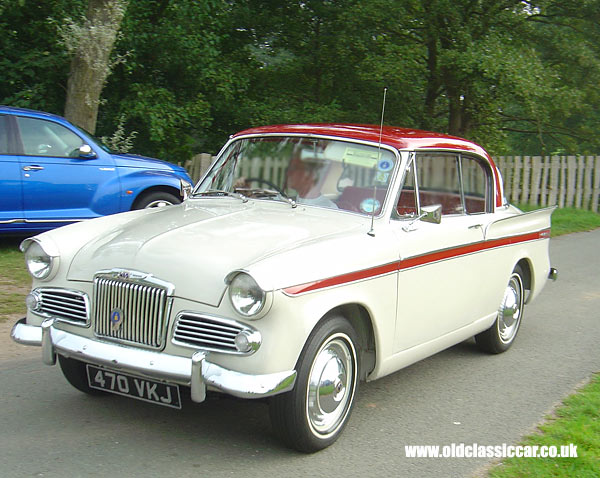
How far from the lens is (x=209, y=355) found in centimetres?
364

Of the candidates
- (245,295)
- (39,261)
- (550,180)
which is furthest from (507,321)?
(550,180)

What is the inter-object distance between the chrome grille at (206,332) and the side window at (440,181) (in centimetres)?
201

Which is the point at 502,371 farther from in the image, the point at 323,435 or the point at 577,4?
the point at 577,4

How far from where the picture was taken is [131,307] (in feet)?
12.6

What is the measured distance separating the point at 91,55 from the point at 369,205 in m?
8.22

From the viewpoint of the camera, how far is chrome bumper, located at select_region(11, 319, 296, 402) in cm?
354

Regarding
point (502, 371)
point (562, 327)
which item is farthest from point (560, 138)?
point (502, 371)

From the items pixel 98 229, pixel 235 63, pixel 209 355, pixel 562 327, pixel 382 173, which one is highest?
pixel 235 63

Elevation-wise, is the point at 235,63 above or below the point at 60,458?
above

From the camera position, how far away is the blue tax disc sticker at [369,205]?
187 inches

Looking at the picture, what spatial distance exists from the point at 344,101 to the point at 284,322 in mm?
16223

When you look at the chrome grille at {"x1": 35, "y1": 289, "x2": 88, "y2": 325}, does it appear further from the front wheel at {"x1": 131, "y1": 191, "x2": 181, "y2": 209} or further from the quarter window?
the front wheel at {"x1": 131, "y1": 191, "x2": 181, "y2": 209}

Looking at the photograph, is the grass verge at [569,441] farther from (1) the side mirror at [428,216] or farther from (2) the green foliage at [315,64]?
(2) the green foliage at [315,64]

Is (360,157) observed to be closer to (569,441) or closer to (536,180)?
(569,441)
